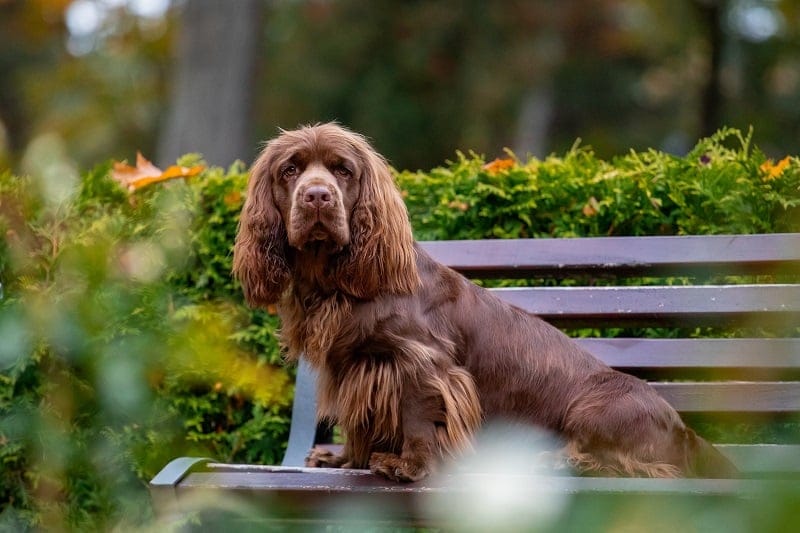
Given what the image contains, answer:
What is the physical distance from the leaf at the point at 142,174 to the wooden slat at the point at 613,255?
1.09 meters

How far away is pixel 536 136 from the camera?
19.8 metres

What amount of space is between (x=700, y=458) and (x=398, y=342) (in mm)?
972

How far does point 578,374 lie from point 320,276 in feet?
2.83

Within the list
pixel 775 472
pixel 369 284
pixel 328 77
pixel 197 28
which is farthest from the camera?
pixel 328 77

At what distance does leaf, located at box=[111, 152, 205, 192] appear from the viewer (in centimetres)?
432

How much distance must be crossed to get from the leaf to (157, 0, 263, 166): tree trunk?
6346 millimetres

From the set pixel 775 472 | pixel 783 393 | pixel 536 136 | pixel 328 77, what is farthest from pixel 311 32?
pixel 775 472

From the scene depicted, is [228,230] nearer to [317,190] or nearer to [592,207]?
[317,190]

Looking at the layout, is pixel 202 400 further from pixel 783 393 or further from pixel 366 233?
pixel 783 393

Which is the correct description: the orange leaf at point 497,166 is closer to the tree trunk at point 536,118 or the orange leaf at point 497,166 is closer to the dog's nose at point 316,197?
the dog's nose at point 316,197

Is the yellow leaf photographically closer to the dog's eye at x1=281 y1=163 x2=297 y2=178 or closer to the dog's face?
the dog's face

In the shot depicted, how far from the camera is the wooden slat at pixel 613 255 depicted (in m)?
3.56

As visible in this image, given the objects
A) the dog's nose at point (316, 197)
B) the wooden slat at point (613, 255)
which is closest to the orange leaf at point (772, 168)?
the wooden slat at point (613, 255)

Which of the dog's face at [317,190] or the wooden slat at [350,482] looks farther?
the dog's face at [317,190]
